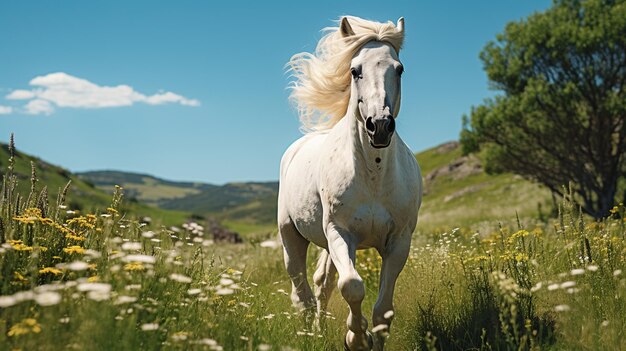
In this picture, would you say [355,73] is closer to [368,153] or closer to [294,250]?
[368,153]

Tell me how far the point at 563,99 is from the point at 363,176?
75.9 ft

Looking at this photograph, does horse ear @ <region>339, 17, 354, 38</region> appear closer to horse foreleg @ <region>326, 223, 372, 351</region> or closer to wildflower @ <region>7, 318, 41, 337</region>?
horse foreleg @ <region>326, 223, 372, 351</region>

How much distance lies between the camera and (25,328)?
3184 millimetres

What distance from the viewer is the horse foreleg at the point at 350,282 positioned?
182 inches

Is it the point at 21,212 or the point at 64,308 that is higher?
the point at 21,212

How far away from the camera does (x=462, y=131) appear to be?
28844 mm

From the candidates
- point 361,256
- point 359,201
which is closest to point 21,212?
point 359,201

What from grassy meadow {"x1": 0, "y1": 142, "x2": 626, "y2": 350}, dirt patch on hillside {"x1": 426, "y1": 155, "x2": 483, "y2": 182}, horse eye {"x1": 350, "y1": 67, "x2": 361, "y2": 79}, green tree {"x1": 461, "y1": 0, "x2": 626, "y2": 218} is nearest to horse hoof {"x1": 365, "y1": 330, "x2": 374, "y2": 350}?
grassy meadow {"x1": 0, "y1": 142, "x2": 626, "y2": 350}

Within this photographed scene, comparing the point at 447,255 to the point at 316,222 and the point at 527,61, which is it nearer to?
the point at 316,222

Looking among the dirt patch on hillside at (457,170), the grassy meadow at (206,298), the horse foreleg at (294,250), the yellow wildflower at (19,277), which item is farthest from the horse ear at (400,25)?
the dirt patch on hillside at (457,170)

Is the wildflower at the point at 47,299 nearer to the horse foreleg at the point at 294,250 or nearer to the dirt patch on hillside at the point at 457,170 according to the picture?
the horse foreleg at the point at 294,250

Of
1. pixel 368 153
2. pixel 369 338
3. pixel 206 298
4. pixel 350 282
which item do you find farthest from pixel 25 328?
pixel 368 153

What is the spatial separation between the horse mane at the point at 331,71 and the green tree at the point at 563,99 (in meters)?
20.6

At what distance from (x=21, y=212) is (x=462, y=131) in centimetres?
2599
